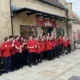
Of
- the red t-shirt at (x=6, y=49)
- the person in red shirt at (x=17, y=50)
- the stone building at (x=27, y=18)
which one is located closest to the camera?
the red t-shirt at (x=6, y=49)

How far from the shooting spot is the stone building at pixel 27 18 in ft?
34.8

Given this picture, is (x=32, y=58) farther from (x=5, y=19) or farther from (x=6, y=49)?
(x=5, y=19)

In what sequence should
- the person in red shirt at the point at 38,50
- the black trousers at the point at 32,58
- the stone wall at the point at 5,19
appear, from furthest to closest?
the person in red shirt at the point at 38,50 → the black trousers at the point at 32,58 → the stone wall at the point at 5,19

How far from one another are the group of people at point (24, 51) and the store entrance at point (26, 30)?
104cm

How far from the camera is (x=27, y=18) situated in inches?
493

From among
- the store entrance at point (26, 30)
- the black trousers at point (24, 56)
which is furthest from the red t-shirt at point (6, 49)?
the store entrance at point (26, 30)

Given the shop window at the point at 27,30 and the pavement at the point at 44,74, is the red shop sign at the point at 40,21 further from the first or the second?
the pavement at the point at 44,74

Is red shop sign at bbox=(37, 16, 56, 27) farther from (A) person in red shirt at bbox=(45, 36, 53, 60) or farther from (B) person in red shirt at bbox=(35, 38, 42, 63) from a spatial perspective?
(B) person in red shirt at bbox=(35, 38, 42, 63)

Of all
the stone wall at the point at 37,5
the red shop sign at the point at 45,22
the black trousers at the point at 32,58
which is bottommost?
the black trousers at the point at 32,58

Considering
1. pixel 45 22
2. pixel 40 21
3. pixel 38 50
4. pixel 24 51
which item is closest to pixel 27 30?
pixel 40 21

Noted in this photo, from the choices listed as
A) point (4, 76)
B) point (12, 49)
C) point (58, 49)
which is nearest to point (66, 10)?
point (58, 49)

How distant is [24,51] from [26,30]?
7.35 ft

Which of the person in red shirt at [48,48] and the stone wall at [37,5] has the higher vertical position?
the stone wall at [37,5]

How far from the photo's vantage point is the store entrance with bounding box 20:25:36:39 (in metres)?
12.2
